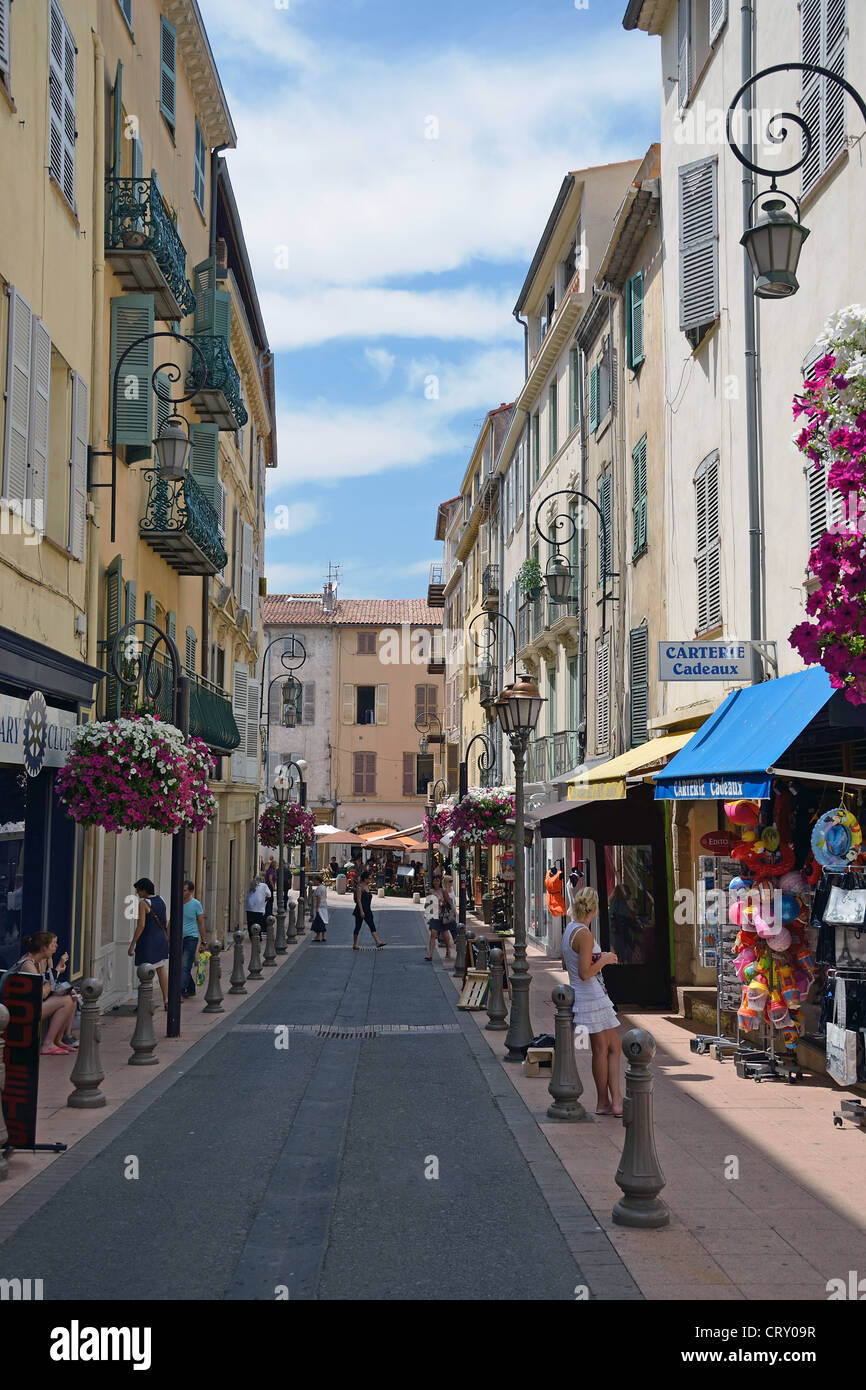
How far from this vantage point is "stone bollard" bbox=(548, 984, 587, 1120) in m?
9.86

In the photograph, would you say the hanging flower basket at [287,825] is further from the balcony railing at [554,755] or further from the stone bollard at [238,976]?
the stone bollard at [238,976]

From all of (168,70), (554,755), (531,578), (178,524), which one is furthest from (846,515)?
(531,578)

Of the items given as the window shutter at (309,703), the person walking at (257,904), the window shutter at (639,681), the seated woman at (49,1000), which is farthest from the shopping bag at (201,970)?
the window shutter at (309,703)

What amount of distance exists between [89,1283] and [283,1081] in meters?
5.84

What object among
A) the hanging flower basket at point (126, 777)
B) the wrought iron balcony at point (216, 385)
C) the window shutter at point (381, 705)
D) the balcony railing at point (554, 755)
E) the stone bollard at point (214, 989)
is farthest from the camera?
the window shutter at point (381, 705)

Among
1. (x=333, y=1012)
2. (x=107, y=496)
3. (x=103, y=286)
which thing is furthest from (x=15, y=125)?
(x=333, y=1012)

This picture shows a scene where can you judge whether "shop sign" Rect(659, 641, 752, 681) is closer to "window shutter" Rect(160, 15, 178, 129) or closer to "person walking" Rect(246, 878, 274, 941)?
"window shutter" Rect(160, 15, 178, 129)

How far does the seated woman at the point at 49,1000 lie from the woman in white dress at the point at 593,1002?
179 inches

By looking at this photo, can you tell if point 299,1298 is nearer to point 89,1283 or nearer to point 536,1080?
point 89,1283

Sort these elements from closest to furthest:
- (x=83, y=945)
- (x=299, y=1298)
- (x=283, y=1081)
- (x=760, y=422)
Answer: (x=299, y=1298), (x=283, y=1081), (x=760, y=422), (x=83, y=945)

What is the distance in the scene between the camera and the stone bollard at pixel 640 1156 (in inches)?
272

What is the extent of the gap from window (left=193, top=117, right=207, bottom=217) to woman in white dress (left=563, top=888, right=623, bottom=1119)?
740 inches

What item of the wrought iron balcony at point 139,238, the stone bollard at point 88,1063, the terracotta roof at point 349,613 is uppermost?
the terracotta roof at point 349,613
